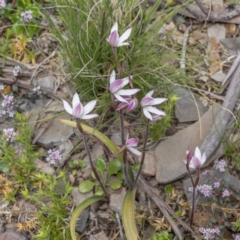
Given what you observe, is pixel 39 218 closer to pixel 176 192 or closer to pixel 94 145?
pixel 94 145

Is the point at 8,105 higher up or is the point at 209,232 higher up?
the point at 8,105

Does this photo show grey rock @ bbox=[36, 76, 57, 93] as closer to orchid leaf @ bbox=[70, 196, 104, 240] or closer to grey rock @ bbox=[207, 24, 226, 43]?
orchid leaf @ bbox=[70, 196, 104, 240]

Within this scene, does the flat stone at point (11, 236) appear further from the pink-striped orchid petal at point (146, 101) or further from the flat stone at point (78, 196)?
the pink-striped orchid petal at point (146, 101)

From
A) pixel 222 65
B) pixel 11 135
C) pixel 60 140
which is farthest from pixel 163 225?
pixel 222 65

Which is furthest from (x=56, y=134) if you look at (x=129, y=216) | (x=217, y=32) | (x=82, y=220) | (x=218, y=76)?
(x=217, y=32)

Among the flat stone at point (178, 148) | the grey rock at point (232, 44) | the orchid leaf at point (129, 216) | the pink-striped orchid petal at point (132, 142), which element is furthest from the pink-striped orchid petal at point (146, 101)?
the grey rock at point (232, 44)

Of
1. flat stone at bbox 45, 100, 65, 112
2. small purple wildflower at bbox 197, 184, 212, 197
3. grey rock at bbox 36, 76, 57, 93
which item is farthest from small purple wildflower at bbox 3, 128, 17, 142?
small purple wildflower at bbox 197, 184, 212, 197

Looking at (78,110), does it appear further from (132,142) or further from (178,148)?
(178,148)
